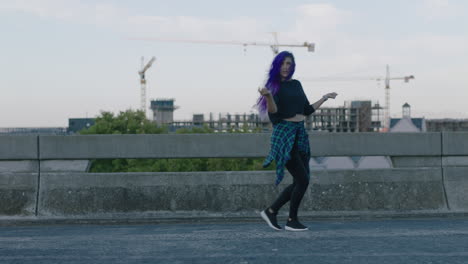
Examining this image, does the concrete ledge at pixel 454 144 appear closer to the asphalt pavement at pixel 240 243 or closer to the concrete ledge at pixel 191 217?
the concrete ledge at pixel 191 217

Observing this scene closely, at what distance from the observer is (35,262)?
16.4ft

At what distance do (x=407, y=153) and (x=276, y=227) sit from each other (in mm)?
2234

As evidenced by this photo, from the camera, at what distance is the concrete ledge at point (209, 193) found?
7484 millimetres

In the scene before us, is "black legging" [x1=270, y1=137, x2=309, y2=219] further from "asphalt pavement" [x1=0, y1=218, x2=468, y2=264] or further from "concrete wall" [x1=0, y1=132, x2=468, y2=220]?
"concrete wall" [x1=0, y1=132, x2=468, y2=220]

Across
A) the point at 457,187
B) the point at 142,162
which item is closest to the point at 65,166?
the point at 457,187

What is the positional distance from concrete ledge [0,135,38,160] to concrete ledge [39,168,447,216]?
1.04 feet

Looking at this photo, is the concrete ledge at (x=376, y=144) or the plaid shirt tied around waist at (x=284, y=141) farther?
the concrete ledge at (x=376, y=144)

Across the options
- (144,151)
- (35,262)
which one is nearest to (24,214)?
(144,151)

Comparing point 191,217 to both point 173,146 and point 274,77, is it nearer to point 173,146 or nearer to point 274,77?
point 173,146

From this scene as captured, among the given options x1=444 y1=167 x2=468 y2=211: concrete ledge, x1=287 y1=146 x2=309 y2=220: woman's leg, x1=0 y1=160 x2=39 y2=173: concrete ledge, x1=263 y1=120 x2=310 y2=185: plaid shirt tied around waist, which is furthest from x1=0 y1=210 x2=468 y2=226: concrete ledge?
x1=263 y1=120 x2=310 y2=185: plaid shirt tied around waist

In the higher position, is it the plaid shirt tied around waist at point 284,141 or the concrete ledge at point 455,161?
the plaid shirt tied around waist at point 284,141

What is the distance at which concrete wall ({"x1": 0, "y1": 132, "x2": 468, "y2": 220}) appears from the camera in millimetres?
7500

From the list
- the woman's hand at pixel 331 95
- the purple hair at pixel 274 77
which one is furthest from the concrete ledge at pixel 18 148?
the woman's hand at pixel 331 95

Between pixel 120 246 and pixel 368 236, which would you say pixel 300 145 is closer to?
pixel 368 236
